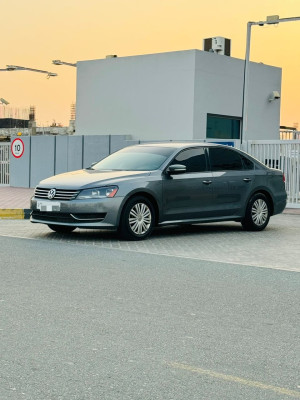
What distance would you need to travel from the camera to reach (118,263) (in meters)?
10.0

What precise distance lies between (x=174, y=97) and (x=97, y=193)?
74.7 feet

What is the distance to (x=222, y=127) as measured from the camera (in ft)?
119

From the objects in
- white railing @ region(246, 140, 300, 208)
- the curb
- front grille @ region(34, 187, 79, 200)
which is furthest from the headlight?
white railing @ region(246, 140, 300, 208)

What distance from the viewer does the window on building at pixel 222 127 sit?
35.3 m

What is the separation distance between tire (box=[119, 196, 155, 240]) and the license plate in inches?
43.2

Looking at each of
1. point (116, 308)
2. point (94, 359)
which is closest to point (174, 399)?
point (94, 359)

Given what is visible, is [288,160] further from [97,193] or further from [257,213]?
[97,193]

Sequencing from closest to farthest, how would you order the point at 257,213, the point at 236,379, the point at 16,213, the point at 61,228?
the point at 236,379 → the point at 61,228 → the point at 257,213 → the point at 16,213

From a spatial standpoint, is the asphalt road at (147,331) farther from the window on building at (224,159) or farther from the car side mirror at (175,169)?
Result: the window on building at (224,159)

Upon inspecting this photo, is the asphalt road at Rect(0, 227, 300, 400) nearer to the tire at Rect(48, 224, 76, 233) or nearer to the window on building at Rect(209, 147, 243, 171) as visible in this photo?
the tire at Rect(48, 224, 76, 233)

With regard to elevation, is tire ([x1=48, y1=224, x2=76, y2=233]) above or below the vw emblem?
below

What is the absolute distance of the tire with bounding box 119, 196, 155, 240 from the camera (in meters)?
12.5

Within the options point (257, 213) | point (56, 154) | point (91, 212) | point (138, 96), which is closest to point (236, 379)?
point (91, 212)

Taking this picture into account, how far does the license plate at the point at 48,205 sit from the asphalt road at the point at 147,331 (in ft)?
8.33
